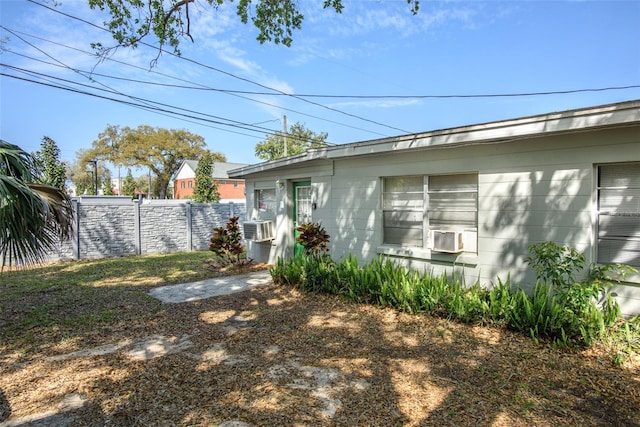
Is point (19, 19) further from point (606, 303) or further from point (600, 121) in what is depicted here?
point (606, 303)

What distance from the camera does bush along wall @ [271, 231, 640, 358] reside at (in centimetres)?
394

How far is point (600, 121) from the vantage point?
403 centimetres

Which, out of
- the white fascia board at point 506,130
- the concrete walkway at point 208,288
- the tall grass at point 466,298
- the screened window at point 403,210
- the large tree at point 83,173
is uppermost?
the large tree at point 83,173

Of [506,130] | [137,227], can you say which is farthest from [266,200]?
[506,130]

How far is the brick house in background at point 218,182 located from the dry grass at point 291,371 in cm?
3511

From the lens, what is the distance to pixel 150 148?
41.7 m

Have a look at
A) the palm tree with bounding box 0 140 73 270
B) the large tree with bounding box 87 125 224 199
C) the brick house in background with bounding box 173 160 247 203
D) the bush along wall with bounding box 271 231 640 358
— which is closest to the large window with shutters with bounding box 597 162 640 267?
the bush along wall with bounding box 271 231 640 358

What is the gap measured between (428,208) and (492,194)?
44.1 inches

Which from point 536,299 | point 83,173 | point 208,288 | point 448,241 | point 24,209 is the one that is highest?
point 83,173

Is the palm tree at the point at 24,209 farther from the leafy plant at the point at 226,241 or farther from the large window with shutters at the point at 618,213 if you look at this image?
the large window with shutters at the point at 618,213

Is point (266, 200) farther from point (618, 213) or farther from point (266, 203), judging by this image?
point (618, 213)

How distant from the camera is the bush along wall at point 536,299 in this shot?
3938mm

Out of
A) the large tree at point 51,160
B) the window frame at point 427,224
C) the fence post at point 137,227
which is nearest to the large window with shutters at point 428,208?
the window frame at point 427,224

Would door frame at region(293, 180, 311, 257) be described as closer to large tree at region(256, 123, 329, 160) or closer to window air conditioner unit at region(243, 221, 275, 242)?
window air conditioner unit at region(243, 221, 275, 242)
